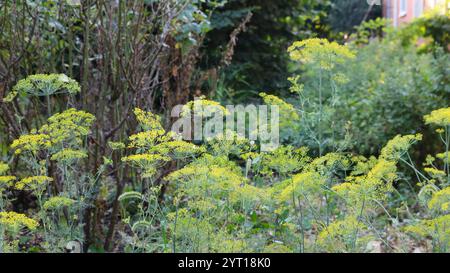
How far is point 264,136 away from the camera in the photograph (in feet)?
10.2

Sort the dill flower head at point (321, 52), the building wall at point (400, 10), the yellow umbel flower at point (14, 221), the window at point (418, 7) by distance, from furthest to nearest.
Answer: the building wall at point (400, 10) < the window at point (418, 7) < the dill flower head at point (321, 52) < the yellow umbel flower at point (14, 221)

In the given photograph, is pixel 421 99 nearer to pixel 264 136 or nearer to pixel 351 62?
pixel 264 136

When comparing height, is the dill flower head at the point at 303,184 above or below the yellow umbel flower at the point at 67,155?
below

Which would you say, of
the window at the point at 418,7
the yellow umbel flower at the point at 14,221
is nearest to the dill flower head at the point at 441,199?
the yellow umbel flower at the point at 14,221

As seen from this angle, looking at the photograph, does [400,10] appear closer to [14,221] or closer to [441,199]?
[441,199]

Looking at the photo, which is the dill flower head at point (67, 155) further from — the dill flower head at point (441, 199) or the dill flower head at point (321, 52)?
the dill flower head at point (441, 199)

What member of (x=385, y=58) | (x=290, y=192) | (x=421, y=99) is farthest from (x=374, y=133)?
(x=385, y=58)

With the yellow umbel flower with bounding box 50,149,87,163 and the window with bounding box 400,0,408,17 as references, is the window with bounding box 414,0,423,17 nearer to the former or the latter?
the window with bounding box 400,0,408,17

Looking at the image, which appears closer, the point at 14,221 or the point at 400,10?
the point at 14,221

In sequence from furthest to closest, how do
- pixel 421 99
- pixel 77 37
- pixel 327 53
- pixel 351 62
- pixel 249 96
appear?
pixel 351 62, pixel 249 96, pixel 421 99, pixel 77 37, pixel 327 53

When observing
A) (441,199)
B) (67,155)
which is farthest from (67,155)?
(441,199)

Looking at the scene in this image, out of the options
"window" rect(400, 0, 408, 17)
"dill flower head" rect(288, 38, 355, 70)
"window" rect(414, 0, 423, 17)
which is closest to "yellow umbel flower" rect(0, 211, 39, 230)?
"dill flower head" rect(288, 38, 355, 70)

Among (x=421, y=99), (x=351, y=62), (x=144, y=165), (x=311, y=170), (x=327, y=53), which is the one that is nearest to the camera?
(x=144, y=165)
